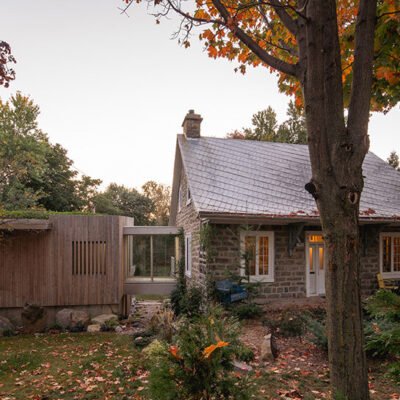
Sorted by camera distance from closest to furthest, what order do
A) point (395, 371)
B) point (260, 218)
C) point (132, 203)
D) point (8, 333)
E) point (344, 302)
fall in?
point (395, 371), point (344, 302), point (260, 218), point (8, 333), point (132, 203)

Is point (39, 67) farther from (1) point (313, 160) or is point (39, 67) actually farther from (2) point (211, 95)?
(1) point (313, 160)

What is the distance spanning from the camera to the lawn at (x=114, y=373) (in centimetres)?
479

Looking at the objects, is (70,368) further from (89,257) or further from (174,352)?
(89,257)

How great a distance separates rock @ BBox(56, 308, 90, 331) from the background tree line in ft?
18.7

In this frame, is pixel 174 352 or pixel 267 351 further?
pixel 267 351

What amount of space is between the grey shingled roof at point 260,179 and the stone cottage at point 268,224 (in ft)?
0.11

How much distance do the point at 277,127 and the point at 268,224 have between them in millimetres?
22325

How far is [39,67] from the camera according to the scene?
10484 millimetres

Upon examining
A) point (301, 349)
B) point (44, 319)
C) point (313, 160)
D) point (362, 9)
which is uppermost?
point (362, 9)

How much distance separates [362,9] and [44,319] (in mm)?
11144

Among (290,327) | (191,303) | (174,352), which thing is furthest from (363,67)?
(191,303)

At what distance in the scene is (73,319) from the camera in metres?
10.7

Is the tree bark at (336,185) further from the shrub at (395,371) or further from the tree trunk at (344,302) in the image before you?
the shrub at (395,371)

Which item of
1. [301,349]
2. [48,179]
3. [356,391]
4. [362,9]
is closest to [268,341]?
[301,349]
